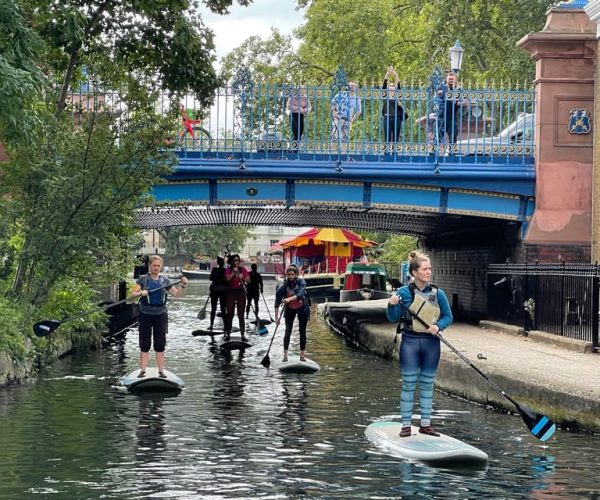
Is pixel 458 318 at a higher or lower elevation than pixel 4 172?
lower

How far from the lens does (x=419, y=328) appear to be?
42.5 ft

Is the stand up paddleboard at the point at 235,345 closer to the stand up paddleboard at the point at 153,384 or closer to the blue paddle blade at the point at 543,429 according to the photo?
the stand up paddleboard at the point at 153,384

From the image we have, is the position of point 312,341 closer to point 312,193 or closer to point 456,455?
point 312,193

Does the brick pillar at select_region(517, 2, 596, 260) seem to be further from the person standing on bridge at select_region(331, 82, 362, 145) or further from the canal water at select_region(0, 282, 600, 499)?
the canal water at select_region(0, 282, 600, 499)

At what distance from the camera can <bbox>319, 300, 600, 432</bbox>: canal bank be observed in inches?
579

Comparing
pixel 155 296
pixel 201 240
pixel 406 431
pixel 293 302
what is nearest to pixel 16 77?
pixel 155 296

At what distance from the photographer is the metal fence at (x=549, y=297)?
2152 centimetres

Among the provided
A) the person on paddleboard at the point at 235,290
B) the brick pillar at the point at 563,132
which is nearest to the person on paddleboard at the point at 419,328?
the person on paddleboard at the point at 235,290

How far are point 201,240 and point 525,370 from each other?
378 feet

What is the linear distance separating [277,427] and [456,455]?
308 cm

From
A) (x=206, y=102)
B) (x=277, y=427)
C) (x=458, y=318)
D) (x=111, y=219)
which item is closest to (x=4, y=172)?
(x=111, y=219)

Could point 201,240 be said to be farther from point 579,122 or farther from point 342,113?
point 579,122

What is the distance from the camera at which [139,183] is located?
893 inches

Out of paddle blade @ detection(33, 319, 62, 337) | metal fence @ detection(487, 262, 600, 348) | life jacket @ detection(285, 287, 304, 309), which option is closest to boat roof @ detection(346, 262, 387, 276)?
metal fence @ detection(487, 262, 600, 348)
